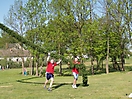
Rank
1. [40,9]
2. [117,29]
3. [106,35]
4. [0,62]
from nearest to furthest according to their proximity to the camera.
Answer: [117,29]
[106,35]
[40,9]
[0,62]

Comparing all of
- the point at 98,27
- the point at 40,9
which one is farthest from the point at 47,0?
the point at 98,27

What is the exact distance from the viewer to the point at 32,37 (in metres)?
47.2

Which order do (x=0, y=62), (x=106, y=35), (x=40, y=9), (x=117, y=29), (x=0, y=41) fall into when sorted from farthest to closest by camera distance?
(x=0, y=62), (x=0, y=41), (x=40, y=9), (x=106, y=35), (x=117, y=29)

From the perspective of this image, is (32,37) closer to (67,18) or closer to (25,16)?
(25,16)

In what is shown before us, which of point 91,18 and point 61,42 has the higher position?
point 91,18

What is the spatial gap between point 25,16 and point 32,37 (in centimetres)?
432

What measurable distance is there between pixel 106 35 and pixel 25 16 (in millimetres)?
15133

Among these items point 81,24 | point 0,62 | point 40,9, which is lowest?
point 0,62

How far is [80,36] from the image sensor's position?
43062mm

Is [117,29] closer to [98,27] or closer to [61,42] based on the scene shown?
[98,27]

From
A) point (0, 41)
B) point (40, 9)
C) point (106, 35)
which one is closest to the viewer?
point (106, 35)

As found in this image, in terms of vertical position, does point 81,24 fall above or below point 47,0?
below

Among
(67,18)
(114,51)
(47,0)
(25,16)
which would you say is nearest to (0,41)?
(25,16)

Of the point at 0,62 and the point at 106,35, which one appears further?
the point at 0,62
